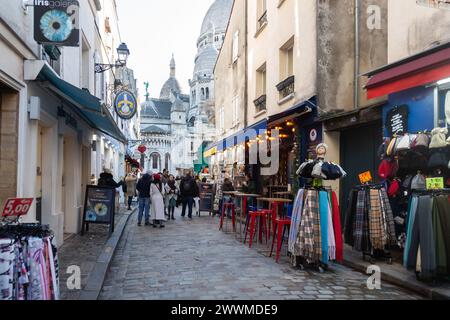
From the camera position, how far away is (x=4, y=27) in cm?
576

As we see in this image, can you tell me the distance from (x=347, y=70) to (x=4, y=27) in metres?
7.61

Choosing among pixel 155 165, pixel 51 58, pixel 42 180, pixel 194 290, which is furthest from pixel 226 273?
pixel 155 165

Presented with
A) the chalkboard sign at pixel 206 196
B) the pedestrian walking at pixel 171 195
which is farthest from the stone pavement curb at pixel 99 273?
the chalkboard sign at pixel 206 196

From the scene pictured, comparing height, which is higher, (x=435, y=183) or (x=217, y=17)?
(x=217, y=17)

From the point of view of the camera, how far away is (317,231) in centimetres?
691

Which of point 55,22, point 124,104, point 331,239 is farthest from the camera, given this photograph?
point 124,104

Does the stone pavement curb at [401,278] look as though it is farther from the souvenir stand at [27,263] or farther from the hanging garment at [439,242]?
the souvenir stand at [27,263]

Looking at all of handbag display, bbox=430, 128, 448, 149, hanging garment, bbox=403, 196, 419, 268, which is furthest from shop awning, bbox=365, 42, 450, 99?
hanging garment, bbox=403, 196, 419, 268

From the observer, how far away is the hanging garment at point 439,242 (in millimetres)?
5418

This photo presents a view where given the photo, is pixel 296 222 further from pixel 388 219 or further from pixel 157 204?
pixel 157 204

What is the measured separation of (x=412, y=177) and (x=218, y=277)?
3.35 meters

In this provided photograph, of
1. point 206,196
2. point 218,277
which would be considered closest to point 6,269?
point 218,277

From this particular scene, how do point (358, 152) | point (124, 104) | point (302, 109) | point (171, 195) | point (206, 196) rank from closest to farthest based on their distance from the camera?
point (358, 152)
point (302, 109)
point (171, 195)
point (124, 104)
point (206, 196)

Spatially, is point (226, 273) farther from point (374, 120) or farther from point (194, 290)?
point (374, 120)
